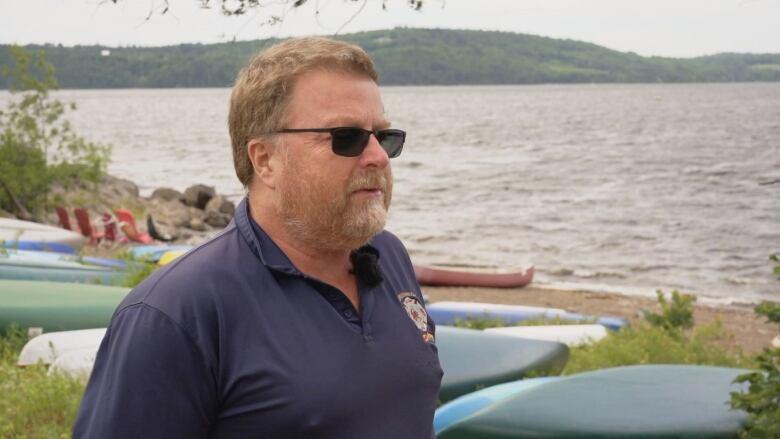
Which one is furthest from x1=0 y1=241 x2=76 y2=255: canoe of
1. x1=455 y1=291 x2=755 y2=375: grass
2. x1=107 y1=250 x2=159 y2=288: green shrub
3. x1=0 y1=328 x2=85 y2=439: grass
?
x1=0 y1=328 x2=85 y2=439: grass

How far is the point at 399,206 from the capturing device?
31250 mm

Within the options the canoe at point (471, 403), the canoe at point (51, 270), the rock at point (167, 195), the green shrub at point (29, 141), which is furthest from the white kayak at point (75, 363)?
the rock at point (167, 195)

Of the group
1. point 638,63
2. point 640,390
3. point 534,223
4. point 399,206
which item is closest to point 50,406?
point 640,390

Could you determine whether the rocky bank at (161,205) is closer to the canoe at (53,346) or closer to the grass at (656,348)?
the grass at (656,348)

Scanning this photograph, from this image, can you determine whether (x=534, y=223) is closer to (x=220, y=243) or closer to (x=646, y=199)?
(x=646, y=199)

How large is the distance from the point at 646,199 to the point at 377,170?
32416 mm

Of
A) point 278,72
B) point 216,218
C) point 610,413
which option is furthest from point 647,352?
point 216,218

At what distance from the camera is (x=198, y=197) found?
26688 millimetres

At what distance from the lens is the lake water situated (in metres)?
21.0

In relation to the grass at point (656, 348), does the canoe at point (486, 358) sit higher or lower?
higher

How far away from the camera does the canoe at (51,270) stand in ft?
32.3

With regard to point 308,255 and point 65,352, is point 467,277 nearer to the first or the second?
point 65,352

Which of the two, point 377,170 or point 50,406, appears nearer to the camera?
point 377,170

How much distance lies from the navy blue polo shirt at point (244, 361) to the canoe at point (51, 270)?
8221 millimetres
